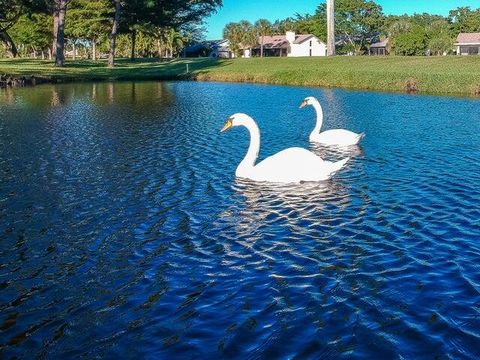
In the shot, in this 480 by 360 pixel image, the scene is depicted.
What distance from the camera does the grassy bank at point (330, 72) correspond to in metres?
49.9

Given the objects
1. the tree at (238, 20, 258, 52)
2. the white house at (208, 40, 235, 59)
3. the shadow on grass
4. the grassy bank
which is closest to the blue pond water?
the grassy bank

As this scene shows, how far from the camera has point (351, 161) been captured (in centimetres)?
2022

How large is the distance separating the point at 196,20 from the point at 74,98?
190ft

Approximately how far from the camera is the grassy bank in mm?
49875

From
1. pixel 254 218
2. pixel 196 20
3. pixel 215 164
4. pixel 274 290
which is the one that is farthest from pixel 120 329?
pixel 196 20

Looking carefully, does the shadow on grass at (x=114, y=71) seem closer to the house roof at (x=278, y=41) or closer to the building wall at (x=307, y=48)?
the building wall at (x=307, y=48)

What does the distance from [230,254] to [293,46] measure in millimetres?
142978

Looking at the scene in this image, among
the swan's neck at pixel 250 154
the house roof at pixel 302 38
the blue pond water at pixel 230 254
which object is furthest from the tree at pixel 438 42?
the swan's neck at pixel 250 154

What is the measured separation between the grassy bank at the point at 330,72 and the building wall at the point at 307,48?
62713mm

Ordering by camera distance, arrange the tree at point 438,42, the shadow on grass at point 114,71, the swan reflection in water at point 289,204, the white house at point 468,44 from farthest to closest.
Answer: the white house at point 468,44 → the tree at point 438,42 → the shadow on grass at point 114,71 → the swan reflection in water at point 289,204

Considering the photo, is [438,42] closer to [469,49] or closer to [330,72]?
[469,49]

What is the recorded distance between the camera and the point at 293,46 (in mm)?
148750

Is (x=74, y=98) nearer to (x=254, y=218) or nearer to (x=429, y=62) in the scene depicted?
(x=254, y=218)

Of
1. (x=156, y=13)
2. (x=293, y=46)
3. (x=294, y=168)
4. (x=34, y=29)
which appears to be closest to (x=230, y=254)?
(x=294, y=168)
